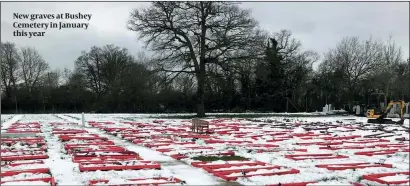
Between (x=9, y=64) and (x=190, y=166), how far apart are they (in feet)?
147

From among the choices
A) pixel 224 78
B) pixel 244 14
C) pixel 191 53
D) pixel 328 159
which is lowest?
pixel 328 159

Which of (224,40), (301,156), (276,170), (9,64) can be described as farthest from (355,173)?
(9,64)

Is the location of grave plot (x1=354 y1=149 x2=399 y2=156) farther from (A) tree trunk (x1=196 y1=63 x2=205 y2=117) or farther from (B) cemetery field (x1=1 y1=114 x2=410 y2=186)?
(A) tree trunk (x1=196 y1=63 x2=205 y2=117)

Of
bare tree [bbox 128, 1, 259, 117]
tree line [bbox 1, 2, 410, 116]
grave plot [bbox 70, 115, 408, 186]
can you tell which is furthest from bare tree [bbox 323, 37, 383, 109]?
grave plot [bbox 70, 115, 408, 186]

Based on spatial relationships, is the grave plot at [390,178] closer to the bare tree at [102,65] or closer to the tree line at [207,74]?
the tree line at [207,74]

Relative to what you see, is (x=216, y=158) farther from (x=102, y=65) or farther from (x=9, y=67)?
(x=102, y=65)

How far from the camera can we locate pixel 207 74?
30219 millimetres

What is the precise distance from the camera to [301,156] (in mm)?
9680

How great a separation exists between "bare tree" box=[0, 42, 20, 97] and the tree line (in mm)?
119

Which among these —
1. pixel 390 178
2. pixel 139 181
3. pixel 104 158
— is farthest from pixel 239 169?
pixel 104 158

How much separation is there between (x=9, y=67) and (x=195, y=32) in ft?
89.9

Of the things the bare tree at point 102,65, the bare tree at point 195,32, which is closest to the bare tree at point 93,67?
the bare tree at point 102,65

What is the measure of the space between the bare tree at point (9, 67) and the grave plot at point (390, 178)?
4471 centimetres

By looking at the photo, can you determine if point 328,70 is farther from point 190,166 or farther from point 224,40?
point 190,166
